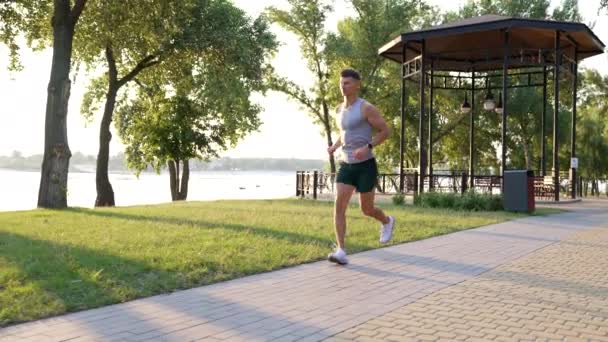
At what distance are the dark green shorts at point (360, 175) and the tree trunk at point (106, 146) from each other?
62.1 feet

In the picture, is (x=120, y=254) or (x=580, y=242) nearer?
(x=120, y=254)

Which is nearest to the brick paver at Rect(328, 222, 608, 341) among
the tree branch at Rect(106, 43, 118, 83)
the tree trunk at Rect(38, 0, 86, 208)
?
the tree trunk at Rect(38, 0, 86, 208)

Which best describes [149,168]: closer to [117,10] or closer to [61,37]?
[117,10]

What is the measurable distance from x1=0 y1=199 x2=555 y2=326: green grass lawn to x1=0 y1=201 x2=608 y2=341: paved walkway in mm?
333

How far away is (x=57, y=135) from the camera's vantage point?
15.1 m

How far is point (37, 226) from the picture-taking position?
969cm

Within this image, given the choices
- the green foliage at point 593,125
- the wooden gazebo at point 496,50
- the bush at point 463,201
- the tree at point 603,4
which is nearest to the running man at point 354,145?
the tree at point 603,4

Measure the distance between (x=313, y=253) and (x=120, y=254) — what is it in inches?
89.7

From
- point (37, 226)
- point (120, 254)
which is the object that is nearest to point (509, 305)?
point (120, 254)

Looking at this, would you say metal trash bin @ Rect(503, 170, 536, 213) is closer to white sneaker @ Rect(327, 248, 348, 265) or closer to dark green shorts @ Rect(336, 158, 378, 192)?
dark green shorts @ Rect(336, 158, 378, 192)

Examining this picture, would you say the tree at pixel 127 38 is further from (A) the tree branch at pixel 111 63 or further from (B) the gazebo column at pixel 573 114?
(B) the gazebo column at pixel 573 114

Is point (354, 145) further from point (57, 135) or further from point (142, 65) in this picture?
point (142, 65)

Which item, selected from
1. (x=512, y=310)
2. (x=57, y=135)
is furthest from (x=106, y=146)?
(x=512, y=310)

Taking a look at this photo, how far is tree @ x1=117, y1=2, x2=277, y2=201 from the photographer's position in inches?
897
